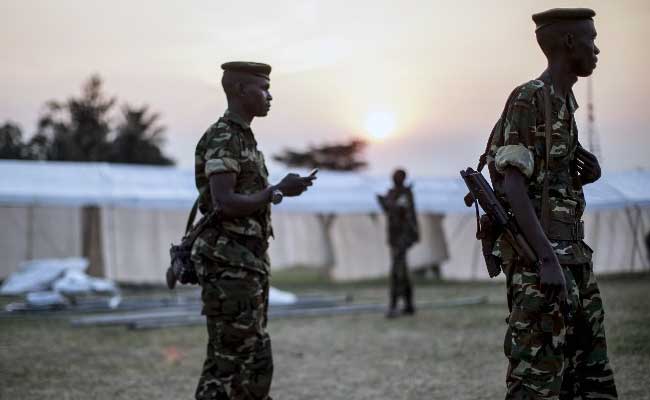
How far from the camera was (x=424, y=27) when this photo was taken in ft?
20.9

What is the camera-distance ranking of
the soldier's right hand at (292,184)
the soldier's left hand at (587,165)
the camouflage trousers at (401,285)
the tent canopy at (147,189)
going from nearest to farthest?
1. the soldier's left hand at (587,165)
2. the soldier's right hand at (292,184)
3. the camouflage trousers at (401,285)
4. the tent canopy at (147,189)

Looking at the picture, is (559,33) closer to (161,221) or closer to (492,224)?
(492,224)

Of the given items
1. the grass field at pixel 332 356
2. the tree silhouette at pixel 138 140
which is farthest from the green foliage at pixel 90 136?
the grass field at pixel 332 356

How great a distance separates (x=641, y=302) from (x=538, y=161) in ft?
11.3

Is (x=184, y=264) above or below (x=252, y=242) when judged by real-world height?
below

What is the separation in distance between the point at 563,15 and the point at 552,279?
1035 millimetres

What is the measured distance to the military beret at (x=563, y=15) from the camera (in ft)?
10.6

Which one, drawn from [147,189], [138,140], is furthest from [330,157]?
[147,189]

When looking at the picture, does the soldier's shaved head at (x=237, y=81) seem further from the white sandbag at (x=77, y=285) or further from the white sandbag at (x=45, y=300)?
the white sandbag at (x=77, y=285)

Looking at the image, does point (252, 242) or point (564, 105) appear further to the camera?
point (252, 242)

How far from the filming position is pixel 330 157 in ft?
132

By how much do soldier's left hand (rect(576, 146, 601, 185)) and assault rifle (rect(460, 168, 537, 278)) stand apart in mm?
445

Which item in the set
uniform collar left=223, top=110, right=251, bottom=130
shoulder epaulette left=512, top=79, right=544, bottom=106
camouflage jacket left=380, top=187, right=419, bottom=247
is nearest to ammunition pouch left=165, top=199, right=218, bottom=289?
uniform collar left=223, top=110, right=251, bottom=130

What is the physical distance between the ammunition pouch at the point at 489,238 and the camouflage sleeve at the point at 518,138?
9.9 inches
